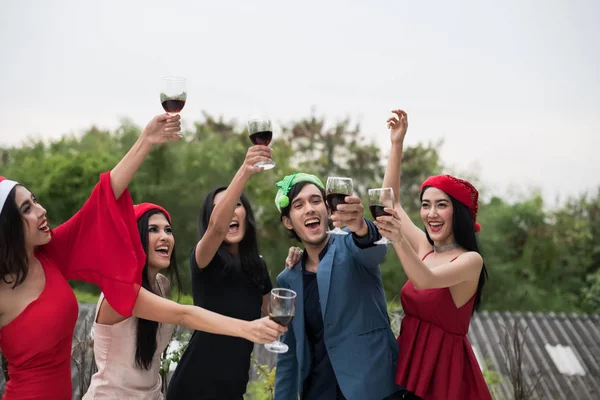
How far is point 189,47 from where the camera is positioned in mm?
39812

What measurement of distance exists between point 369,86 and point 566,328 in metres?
24.8

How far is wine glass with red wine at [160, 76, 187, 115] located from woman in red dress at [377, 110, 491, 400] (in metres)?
1.25

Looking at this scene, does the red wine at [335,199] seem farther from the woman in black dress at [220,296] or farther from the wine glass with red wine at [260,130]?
the woman in black dress at [220,296]

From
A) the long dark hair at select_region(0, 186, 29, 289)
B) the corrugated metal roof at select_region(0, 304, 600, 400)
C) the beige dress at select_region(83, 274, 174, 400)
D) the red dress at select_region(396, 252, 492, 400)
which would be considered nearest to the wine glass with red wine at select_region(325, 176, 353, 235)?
the red dress at select_region(396, 252, 492, 400)

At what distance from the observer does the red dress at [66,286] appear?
2.79m

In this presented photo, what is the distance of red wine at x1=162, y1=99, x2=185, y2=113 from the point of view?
2945 millimetres

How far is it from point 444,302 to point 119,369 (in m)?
1.62

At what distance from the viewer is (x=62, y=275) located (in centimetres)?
302

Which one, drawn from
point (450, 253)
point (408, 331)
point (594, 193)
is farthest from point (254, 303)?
point (594, 193)

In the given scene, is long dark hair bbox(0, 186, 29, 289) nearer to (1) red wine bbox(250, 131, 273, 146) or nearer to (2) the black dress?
(2) the black dress

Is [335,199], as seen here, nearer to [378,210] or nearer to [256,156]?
[378,210]

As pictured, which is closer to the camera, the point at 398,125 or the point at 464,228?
the point at 464,228

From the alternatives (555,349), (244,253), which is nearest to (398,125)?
(244,253)

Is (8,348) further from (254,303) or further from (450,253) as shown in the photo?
(450,253)
